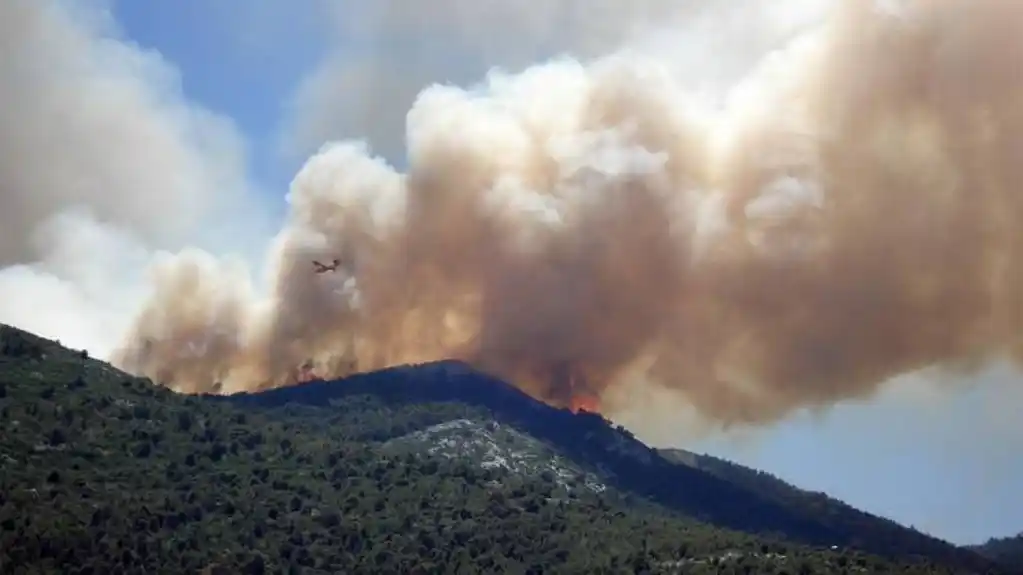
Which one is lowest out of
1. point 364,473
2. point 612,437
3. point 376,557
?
point 376,557

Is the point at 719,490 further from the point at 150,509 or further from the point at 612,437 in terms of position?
the point at 150,509

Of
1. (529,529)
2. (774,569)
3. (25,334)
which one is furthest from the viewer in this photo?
(25,334)

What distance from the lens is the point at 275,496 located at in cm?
15025

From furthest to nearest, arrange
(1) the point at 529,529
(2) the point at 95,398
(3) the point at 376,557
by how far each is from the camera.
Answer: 1. (2) the point at 95,398
2. (1) the point at 529,529
3. (3) the point at 376,557

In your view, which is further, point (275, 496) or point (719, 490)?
point (719, 490)

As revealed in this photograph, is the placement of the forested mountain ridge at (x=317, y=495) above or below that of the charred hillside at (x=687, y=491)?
below

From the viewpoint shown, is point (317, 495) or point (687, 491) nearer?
point (317, 495)

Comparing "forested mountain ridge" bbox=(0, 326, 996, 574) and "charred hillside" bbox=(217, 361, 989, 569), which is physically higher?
"charred hillside" bbox=(217, 361, 989, 569)

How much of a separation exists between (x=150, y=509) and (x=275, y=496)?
1765cm

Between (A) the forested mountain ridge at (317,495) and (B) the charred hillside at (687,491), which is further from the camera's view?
(B) the charred hillside at (687,491)

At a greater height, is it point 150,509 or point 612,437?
point 612,437

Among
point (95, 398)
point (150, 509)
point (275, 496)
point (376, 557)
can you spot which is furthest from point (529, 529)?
point (95, 398)

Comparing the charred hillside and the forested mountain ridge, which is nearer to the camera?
the forested mountain ridge

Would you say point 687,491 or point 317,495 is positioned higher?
point 687,491
